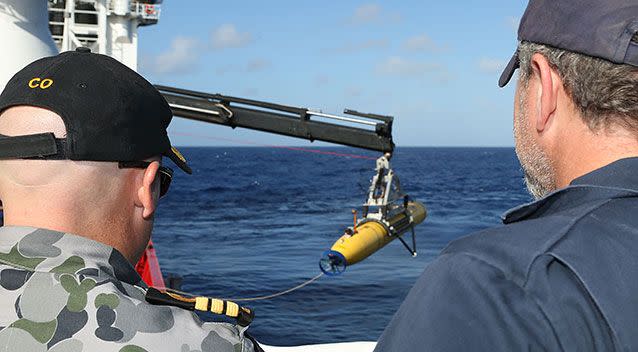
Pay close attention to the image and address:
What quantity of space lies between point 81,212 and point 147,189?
21 centimetres

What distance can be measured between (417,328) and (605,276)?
34 centimetres

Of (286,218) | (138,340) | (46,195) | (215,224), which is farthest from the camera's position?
(286,218)

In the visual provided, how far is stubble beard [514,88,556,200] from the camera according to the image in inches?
70.1

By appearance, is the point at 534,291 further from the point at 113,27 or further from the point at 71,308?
the point at 113,27

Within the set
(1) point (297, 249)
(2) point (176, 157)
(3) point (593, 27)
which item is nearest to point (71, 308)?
(2) point (176, 157)

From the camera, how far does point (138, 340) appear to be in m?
1.88

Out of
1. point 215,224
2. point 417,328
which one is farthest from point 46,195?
point 215,224

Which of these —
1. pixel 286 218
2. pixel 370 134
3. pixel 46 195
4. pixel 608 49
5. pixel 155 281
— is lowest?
pixel 286 218

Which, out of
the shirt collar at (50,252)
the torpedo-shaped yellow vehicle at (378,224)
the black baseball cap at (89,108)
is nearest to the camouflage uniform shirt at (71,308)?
the shirt collar at (50,252)

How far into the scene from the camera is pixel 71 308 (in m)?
1.88

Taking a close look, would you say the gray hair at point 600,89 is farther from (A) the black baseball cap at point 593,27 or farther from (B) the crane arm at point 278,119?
(B) the crane arm at point 278,119

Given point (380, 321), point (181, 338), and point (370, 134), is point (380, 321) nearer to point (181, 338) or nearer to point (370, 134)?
point (370, 134)

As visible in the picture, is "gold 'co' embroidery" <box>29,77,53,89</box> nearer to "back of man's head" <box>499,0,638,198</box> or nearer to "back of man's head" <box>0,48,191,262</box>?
"back of man's head" <box>0,48,191,262</box>

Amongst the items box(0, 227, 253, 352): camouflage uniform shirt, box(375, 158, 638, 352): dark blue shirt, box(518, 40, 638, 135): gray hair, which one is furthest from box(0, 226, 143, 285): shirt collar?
box(518, 40, 638, 135): gray hair
